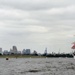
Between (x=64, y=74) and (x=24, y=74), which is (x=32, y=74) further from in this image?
(x=64, y=74)

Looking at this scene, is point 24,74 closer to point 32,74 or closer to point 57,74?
point 32,74

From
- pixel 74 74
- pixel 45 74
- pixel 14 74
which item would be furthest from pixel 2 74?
pixel 74 74

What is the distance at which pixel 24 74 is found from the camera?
8894cm

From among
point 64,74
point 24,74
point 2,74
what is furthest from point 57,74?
point 2,74

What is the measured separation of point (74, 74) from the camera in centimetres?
8956

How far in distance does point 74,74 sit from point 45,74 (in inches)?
300

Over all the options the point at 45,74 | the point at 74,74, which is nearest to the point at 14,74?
the point at 45,74

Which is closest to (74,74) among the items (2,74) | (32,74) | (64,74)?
(64,74)

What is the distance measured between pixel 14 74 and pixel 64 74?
12985 mm

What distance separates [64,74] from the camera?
292 ft

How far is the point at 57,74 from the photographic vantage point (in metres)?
88.4

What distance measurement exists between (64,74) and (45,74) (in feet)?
16.2

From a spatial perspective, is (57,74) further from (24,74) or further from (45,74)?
(24,74)

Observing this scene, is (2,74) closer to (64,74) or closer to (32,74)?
(32,74)
